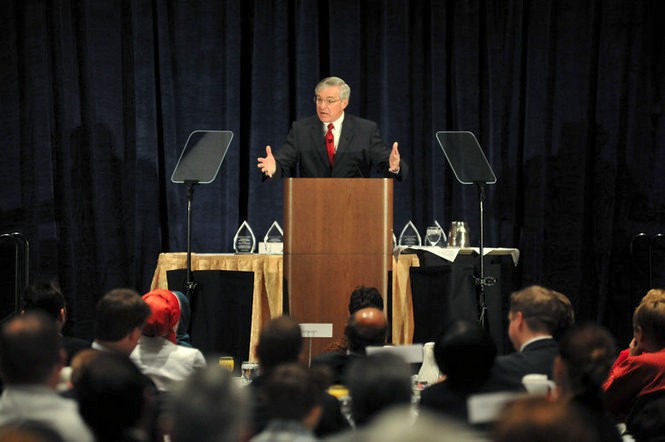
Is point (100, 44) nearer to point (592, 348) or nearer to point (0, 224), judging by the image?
point (0, 224)

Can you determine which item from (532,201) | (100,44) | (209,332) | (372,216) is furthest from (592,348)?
(100,44)

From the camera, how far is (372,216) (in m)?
5.46

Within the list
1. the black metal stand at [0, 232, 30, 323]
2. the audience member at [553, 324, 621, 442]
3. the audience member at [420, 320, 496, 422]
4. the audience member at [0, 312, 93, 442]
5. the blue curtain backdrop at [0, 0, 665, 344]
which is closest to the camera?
the audience member at [0, 312, 93, 442]

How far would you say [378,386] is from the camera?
231 centimetres

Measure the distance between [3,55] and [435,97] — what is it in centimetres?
353

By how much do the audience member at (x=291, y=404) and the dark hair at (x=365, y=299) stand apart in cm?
251

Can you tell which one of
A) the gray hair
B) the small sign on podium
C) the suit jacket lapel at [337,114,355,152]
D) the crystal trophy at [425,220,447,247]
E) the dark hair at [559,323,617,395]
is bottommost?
the small sign on podium

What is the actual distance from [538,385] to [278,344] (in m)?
0.87

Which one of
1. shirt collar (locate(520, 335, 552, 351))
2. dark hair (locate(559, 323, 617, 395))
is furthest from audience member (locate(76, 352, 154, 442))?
shirt collar (locate(520, 335, 552, 351))

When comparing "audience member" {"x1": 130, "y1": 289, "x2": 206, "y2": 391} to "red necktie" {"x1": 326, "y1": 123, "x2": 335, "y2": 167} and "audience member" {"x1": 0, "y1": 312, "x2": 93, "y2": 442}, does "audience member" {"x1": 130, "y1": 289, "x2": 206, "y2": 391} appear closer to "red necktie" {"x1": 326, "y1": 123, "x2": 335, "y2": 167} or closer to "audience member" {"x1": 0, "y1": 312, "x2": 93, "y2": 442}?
"audience member" {"x1": 0, "y1": 312, "x2": 93, "y2": 442}

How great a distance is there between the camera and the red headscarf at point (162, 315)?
405 centimetres

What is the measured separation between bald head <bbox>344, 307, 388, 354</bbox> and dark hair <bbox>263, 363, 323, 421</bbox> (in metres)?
1.35

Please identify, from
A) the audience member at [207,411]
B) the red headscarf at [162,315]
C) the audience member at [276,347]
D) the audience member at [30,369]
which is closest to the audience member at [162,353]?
the red headscarf at [162,315]

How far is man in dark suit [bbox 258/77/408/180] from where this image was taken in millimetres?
6367
